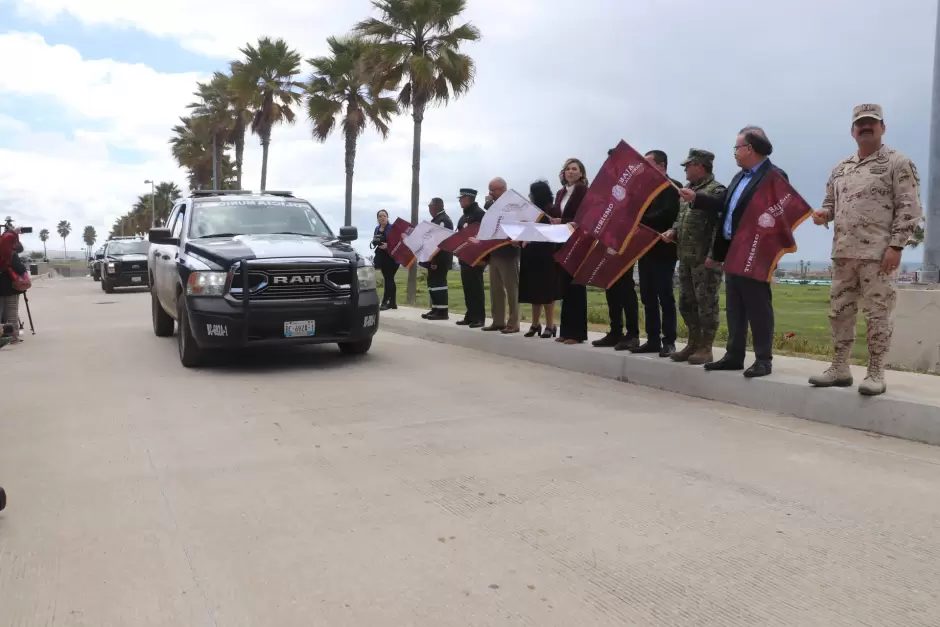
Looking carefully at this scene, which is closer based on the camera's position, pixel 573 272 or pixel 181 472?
pixel 181 472

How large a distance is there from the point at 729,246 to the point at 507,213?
12.1 feet

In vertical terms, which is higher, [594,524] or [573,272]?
[573,272]

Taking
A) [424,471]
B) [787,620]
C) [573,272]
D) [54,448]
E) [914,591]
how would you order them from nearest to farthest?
[787,620]
[914,591]
[424,471]
[54,448]
[573,272]

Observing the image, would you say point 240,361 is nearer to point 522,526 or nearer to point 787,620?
point 522,526

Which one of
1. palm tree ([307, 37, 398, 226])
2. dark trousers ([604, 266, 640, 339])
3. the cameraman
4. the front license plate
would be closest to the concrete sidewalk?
dark trousers ([604, 266, 640, 339])

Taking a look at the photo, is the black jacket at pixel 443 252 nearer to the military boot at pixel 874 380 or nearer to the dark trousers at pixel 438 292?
the dark trousers at pixel 438 292

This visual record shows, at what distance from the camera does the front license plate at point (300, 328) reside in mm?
8312

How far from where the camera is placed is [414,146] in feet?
75.5

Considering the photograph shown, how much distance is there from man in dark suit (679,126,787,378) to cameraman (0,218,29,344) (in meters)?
8.87

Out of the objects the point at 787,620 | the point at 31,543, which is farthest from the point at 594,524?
the point at 31,543

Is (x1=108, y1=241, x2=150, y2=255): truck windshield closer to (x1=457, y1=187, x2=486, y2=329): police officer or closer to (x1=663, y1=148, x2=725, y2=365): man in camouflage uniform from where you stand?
(x1=457, y1=187, x2=486, y2=329): police officer

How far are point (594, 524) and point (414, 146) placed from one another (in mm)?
20204

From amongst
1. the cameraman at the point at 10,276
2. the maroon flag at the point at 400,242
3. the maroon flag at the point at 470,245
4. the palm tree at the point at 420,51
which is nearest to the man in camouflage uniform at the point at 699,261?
the maroon flag at the point at 470,245

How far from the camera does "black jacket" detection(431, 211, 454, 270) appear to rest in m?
12.4
